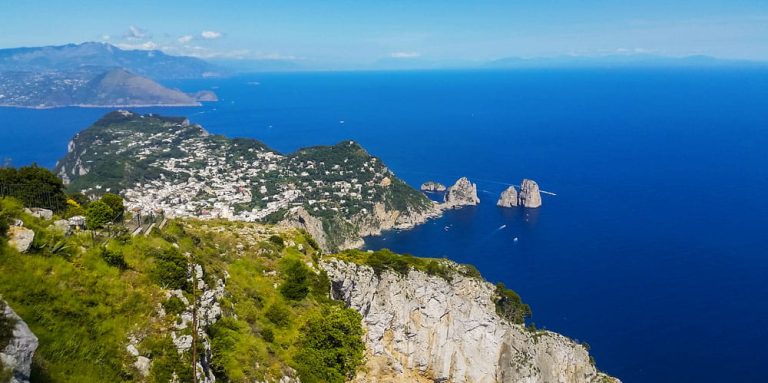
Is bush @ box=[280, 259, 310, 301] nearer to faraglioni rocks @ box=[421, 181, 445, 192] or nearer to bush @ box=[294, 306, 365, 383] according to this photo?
bush @ box=[294, 306, 365, 383]

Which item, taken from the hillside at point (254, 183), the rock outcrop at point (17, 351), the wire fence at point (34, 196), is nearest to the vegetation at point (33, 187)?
the wire fence at point (34, 196)

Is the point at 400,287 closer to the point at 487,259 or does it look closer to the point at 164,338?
the point at 164,338

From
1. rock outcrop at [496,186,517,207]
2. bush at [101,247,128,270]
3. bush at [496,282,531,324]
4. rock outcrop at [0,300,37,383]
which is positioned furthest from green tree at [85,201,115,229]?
rock outcrop at [496,186,517,207]

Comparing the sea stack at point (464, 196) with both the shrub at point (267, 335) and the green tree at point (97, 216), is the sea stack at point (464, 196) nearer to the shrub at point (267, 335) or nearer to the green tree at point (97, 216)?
the shrub at point (267, 335)

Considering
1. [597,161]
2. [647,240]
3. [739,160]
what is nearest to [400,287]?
[647,240]

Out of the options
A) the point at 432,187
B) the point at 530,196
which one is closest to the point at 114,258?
the point at 530,196

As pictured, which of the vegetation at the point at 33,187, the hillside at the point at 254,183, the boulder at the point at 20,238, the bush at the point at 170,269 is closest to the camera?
the boulder at the point at 20,238
